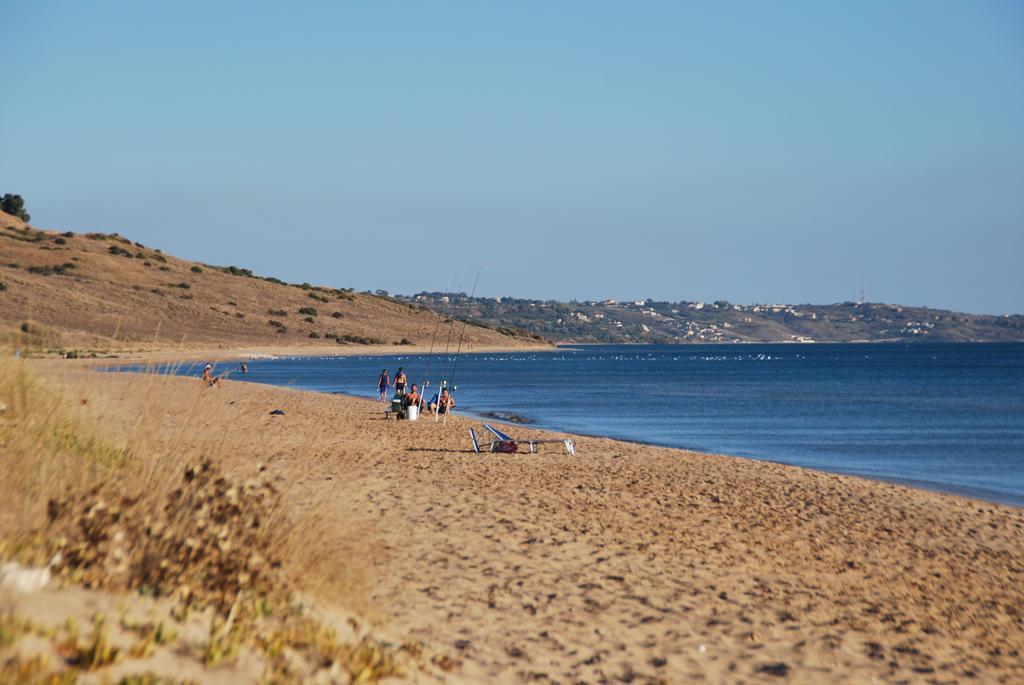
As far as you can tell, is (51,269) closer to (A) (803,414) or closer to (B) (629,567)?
(A) (803,414)

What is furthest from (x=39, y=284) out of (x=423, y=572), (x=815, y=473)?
(x=423, y=572)

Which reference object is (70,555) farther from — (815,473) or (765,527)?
(815,473)

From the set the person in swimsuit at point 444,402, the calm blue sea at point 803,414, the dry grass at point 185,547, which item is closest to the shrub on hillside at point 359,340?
the calm blue sea at point 803,414

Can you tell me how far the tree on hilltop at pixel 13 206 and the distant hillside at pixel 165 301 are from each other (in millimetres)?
9713

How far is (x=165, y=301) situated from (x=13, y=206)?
183 ft

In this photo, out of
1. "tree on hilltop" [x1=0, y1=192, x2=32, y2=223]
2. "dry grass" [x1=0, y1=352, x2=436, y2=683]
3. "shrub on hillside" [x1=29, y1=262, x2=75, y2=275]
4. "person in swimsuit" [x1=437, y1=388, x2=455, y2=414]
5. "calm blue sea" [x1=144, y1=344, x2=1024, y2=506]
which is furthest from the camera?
"tree on hilltop" [x1=0, y1=192, x2=32, y2=223]

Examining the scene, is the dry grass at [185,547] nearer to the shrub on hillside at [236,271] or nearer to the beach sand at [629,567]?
the beach sand at [629,567]

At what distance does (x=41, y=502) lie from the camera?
18.2ft

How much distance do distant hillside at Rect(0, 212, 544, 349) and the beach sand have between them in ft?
203

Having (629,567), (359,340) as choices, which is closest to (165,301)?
(359,340)

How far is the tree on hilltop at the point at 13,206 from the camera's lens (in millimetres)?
138250

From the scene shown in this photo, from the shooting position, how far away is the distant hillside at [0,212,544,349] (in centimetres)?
8394

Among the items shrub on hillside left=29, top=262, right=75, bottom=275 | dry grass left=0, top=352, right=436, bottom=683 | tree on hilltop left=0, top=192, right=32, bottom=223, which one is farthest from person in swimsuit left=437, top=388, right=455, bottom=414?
tree on hilltop left=0, top=192, right=32, bottom=223

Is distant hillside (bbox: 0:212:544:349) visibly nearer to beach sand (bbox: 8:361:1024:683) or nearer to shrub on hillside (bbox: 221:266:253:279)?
shrub on hillside (bbox: 221:266:253:279)
